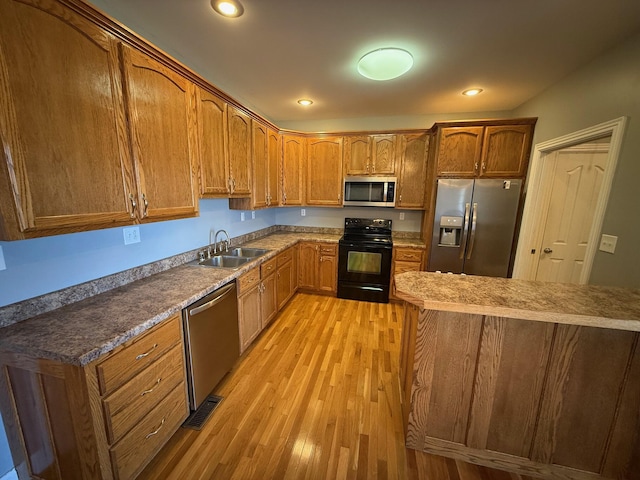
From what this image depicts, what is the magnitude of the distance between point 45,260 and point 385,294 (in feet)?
11.1

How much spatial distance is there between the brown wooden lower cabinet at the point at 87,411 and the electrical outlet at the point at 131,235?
0.78 m

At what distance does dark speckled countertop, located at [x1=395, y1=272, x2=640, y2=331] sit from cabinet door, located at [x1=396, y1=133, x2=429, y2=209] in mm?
2055

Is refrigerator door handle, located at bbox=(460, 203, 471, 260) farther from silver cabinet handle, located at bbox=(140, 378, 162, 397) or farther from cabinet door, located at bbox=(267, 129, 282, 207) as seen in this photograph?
silver cabinet handle, located at bbox=(140, 378, 162, 397)

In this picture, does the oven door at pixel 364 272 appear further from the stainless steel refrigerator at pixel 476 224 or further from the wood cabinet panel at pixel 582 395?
the wood cabinet panel at pixel 582 395

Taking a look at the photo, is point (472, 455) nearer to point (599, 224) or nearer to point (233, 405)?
point (233, 405)

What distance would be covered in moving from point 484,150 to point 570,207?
107 centimetres

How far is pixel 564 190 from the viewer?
2.64m

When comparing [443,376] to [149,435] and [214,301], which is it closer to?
[214,301]

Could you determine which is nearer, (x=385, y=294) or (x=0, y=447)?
(x=0, y=447)

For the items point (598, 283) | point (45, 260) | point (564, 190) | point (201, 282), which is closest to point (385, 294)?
point (598, 283)

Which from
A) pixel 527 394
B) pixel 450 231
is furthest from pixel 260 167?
pixel 527 394

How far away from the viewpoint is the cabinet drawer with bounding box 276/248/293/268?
9.89 ft

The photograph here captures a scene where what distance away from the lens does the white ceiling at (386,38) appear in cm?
148

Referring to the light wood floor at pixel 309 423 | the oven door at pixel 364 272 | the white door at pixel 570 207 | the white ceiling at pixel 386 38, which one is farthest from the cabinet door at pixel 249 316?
the white door at pixel 570 207
